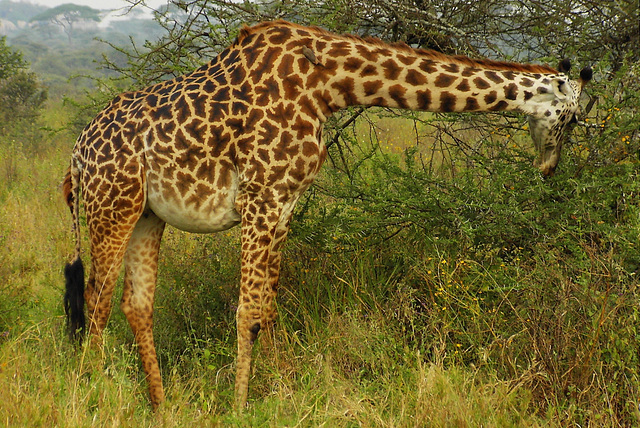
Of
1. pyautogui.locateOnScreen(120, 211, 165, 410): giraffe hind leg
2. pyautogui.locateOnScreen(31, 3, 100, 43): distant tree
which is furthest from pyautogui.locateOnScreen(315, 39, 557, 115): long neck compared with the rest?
pyautogui.locateOnScreen(31, 3, 100, 43): distant tree

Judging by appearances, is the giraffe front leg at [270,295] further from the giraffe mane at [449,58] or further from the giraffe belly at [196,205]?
the giraffe mane at [449,58]

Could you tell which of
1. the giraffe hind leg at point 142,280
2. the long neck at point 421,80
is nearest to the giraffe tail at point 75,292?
the giraffe hind leg at point 142,280

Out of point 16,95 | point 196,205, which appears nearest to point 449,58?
point 196,205

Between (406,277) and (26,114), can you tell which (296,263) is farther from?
(26,114)

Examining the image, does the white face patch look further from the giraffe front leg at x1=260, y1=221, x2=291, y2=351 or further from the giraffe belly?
the giraffe belly

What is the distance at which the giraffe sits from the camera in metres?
3.78

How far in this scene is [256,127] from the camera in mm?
3793

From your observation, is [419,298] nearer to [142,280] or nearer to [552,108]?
[552,108]

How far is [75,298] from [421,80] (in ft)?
8.98

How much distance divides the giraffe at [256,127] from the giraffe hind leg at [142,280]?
22 centimetres

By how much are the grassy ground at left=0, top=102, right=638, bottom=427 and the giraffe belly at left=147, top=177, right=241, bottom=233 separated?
851mm

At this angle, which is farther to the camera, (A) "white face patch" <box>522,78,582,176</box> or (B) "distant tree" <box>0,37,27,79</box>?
(B) "distant tree" <box>0,37,27,79</box>

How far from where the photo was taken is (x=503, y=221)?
4.51 metres

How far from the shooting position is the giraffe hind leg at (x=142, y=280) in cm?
432
